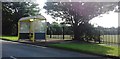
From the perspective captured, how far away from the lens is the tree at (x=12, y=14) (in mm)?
53625

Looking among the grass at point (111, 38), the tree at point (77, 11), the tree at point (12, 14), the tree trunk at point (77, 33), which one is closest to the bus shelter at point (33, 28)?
the tree at point (77, 11)

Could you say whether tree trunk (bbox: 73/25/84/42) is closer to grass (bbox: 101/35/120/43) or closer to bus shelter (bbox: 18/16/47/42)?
bus shelter (bbox: 18/16/47/42)

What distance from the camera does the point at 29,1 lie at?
5775cm

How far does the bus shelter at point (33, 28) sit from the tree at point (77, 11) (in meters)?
2.07

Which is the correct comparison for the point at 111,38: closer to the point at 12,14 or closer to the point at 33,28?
the point at 33,28

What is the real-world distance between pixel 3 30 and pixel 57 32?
68.6 feet

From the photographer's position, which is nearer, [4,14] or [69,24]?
[69,24]

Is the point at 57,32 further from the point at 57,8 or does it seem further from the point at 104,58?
the point at 104,58

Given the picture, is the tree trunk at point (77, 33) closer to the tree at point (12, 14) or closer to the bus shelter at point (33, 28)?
the bus shelter at point (33, 28)

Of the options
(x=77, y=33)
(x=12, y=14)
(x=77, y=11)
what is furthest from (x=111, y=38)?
(x=12, y=14)

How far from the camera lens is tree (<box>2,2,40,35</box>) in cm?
5362

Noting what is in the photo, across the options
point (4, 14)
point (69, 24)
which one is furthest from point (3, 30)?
point (69, 24)

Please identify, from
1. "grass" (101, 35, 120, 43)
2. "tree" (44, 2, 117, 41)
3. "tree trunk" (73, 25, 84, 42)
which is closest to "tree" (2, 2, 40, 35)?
"tree" (44, 2, 117, 41)

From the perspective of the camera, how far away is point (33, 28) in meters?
28.3
